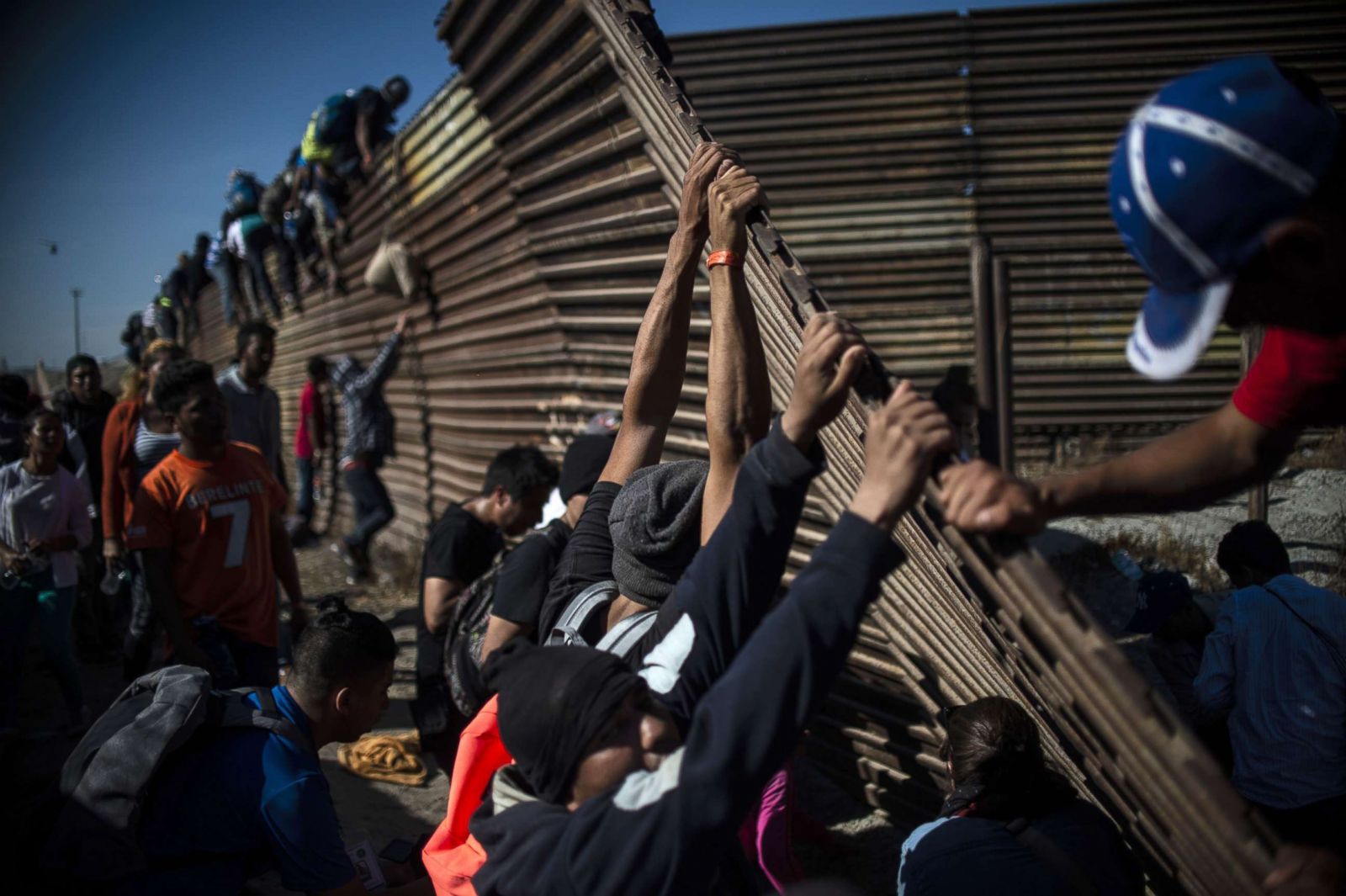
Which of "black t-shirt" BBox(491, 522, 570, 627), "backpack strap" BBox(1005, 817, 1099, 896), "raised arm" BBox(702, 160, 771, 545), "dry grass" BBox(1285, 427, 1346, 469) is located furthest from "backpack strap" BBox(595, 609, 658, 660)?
"dry grass" BBox(1285, 427, 1346, 469)

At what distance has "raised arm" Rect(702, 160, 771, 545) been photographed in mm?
2029

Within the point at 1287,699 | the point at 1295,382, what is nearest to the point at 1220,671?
the point at 1287,699

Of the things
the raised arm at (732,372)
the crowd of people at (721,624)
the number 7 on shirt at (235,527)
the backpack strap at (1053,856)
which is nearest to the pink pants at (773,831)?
the crowd of people at (721,624)

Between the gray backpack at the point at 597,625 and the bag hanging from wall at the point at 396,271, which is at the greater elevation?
the bag hanging from wall at the point at 396,271

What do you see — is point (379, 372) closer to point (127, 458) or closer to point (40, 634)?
point (127, 458)

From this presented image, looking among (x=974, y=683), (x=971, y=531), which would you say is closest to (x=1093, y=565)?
(x=974, y=683)

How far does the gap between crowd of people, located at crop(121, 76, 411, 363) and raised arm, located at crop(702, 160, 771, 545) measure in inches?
326

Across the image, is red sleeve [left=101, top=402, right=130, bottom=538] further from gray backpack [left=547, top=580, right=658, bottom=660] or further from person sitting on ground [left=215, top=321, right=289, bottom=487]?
gray backpack [left=547, top=580, right=658, bottom=660]

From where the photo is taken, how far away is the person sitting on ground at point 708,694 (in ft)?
4.44

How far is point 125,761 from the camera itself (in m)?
2.12

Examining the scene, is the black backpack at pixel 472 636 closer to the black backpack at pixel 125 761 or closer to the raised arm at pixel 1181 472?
the black backpack at pixel 125 761

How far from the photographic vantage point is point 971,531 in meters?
1.40

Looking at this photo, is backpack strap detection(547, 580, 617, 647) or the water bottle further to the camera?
the water bottle

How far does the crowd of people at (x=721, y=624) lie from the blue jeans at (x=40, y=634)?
5.14 ft
